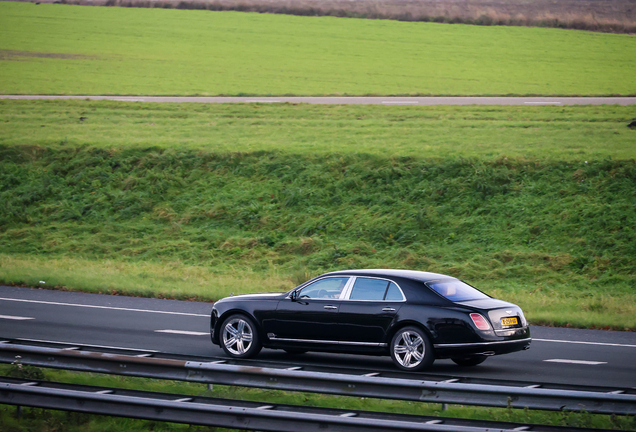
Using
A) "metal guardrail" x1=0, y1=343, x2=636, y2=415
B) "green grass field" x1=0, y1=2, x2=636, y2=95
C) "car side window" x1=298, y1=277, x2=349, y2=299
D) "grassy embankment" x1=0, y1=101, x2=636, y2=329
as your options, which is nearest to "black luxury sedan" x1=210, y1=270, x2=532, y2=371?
"car side window" x1=298, y1=277, x2=349, y2=299

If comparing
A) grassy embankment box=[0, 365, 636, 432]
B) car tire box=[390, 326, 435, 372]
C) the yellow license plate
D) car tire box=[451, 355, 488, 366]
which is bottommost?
grassy embankment box=[0, 365, 636, 432]

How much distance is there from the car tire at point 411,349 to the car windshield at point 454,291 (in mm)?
663

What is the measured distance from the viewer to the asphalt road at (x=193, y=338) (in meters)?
10.6

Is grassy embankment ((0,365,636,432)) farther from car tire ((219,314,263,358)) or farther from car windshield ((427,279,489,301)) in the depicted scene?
car windshield ((427,279,489,301))

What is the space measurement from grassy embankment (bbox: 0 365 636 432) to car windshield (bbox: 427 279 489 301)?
7.39 feet

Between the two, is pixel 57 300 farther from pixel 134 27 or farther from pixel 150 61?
pixel 134 27

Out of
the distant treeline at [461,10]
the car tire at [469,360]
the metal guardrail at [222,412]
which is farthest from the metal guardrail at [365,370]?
the distant treeline at [461,10]

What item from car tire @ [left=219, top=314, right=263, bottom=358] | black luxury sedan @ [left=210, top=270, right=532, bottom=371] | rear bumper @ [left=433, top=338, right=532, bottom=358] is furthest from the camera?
car tire @ [left=219, top=314, right=263, bottom=358]

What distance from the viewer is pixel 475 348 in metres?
9.94

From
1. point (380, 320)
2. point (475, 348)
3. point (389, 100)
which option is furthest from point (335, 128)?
point (475, 348)

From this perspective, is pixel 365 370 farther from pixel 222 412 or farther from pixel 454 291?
pixel 222 412

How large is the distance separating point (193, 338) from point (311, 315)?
9.84ft

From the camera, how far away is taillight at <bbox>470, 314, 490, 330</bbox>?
32.8 ft

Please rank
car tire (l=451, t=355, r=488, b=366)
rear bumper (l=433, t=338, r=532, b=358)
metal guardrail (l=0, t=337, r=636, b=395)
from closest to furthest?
1. metal guardrail (l=0, t=337, r=636, b=395)
2. rear bumper (l=433, t=338, r=532, b=358)
3. car tire (l=451, t=355, r=488, b=366)
